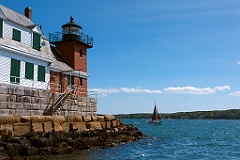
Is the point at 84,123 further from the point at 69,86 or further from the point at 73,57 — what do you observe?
the point at 73,57

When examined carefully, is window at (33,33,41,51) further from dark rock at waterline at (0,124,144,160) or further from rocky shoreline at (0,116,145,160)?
dark rock at waterline at (0,124,144,160)

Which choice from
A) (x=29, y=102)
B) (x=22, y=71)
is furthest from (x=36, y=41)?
(x=29, y=102)

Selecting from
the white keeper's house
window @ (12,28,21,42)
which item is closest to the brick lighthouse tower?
the white keeper's house

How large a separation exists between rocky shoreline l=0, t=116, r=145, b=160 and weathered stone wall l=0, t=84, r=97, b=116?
34.8 inches

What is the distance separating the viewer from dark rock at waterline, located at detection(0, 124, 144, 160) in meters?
18.7

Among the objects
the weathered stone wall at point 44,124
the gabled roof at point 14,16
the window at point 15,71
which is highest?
the gabled roof at point 14,16

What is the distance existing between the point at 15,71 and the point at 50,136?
624cm

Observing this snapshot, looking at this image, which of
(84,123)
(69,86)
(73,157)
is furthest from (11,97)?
(69,86)

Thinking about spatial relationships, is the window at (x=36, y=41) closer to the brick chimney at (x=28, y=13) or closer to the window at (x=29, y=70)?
the window at (x=29, y=70)

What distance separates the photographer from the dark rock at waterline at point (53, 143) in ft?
61.4

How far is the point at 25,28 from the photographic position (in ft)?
86.7

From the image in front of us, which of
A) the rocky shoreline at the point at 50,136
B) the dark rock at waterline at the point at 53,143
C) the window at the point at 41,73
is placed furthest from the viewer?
the window at the point at 41,73

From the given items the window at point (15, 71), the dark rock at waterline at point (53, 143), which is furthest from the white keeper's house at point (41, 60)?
the dark rock at waterline at point (53, 143)

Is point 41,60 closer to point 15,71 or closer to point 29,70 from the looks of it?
point 29,70
